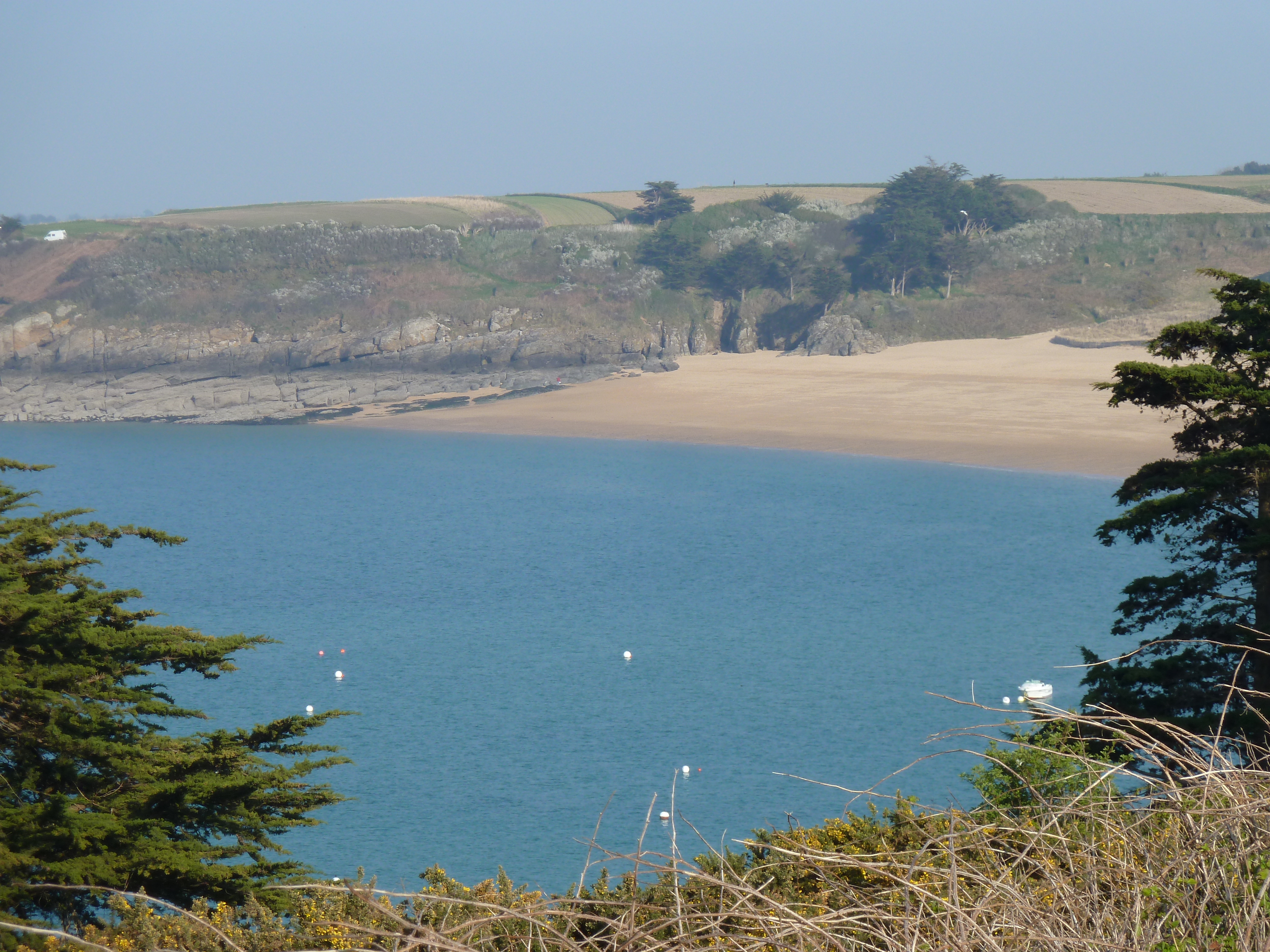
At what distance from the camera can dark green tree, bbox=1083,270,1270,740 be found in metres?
14.0

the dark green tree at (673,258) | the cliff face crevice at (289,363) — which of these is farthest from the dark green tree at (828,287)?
the cliff face crevice at (289,363)

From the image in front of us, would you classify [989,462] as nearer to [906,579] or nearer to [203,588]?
[906,579]

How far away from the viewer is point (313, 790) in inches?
520

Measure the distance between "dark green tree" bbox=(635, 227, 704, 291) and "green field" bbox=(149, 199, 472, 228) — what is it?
73.0 feet

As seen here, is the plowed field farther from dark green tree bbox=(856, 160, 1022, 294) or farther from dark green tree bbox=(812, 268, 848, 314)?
dark green tree bbox=(812, 268, 848, 314)

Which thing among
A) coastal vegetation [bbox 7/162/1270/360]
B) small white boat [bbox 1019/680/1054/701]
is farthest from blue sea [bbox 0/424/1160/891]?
coastal vegetation [bbox 7/162/1270/360]

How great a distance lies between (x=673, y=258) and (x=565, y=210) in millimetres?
37559

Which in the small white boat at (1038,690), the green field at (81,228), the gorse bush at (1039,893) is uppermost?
the green field at (81,228)

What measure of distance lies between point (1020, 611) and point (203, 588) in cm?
2575

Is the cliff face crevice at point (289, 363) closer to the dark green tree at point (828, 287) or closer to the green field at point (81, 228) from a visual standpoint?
the dark green tree at point (828, 287)

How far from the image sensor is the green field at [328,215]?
120 metres

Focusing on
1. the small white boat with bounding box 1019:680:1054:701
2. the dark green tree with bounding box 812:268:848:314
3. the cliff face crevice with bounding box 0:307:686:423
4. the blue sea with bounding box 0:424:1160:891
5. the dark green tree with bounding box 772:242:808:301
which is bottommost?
the blue sea with bounding box 0:424:1160:891

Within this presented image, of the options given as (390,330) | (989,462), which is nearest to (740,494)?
(989,462)

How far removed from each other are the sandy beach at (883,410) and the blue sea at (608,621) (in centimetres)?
391
